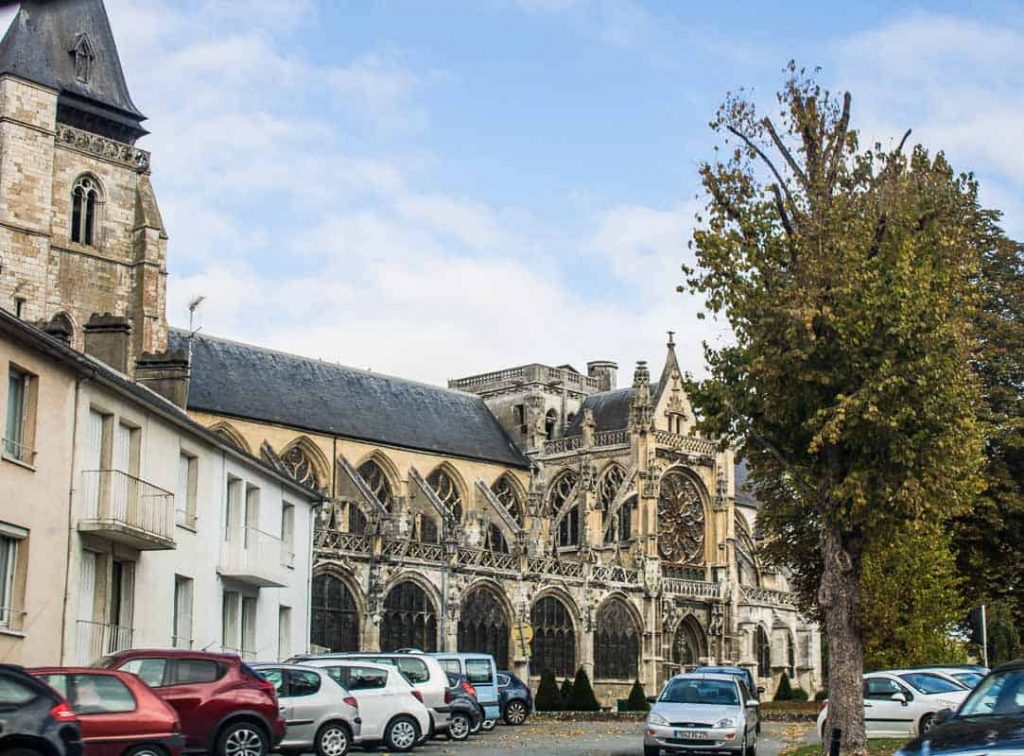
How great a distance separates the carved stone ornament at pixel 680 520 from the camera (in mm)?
61875

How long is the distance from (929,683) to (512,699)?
527 inches

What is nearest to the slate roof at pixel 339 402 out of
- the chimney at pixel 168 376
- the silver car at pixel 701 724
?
the chimney at pixel 168 376

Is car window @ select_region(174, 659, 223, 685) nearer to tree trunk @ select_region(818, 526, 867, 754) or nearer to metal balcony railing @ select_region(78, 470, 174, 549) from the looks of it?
metal balcony railing @ select_region(78, 470, 174, 549)

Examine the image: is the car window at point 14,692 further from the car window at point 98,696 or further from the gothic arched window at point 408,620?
the gothic arched window at point 408,620

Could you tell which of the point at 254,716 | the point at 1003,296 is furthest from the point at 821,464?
the point at 1003,296

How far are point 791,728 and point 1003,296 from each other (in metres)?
13.7

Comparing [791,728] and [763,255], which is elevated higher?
[763,255]

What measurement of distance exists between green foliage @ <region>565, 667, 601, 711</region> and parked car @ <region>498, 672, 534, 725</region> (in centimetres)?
1268

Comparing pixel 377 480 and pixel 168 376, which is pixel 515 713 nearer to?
pixel 168 376

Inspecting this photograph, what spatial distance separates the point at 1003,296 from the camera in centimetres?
4012

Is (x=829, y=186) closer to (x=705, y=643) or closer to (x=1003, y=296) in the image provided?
(x=1003, y=296)

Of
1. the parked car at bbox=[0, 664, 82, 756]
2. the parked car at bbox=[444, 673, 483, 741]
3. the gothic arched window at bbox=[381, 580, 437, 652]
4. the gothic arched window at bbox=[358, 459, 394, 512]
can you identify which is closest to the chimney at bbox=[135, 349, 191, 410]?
the parked car at bbox=[444, 673, 483, 741]

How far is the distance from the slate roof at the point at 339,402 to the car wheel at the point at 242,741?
116ft

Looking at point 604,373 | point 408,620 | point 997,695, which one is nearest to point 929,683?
point 997,695
